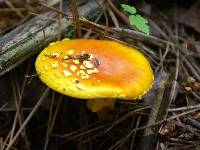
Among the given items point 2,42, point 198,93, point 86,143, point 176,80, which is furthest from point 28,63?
point 198,93

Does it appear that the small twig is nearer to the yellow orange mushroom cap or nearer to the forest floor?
the forest floor

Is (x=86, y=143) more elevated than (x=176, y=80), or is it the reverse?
(x=176, y=80)

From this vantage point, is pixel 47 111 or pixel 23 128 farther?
pixel 47 111

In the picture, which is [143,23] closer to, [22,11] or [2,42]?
[2,42]

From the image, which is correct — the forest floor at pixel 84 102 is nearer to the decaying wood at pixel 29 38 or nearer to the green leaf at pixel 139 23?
the decaying wood at pixel 29 38

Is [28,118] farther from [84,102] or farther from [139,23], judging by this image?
[139,23]

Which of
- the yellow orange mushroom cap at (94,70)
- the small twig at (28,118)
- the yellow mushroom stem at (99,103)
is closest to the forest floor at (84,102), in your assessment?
the small twig at (28,118)

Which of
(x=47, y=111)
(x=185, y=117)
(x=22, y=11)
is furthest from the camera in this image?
(x=22, y=11)
